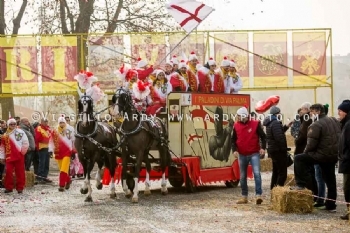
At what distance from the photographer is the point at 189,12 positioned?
2067 centimetres

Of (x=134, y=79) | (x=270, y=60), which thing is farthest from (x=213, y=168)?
(x=270, y=60)

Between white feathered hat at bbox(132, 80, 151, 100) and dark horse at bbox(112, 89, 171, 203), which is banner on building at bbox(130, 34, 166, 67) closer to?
dark horse at bbox(112, 89, 171, 203)

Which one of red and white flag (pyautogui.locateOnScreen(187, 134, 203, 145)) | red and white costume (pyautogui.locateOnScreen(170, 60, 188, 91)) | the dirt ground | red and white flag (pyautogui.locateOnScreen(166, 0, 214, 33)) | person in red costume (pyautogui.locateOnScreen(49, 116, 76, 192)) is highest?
red and white flag (pyautogui.locateOnScreen(166, 0, 214, 33))

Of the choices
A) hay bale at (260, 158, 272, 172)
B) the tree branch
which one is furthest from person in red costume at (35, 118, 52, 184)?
the tree branch

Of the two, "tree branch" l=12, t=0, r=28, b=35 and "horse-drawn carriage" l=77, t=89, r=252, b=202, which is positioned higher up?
"tree branch" l=12, t=0, r=28, b=35

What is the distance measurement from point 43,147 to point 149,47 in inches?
174

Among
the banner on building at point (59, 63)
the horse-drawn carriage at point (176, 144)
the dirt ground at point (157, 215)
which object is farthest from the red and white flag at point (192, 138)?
→ the banner on building at point (59, 63)

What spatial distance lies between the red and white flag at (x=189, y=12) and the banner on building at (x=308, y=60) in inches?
208

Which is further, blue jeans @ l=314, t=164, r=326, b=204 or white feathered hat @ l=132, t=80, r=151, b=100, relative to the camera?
white feathered hat @ l=132, t=80, r=151, b=100

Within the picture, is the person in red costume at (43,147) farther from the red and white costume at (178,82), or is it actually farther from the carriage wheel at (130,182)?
the carriage wheel at (130,182)

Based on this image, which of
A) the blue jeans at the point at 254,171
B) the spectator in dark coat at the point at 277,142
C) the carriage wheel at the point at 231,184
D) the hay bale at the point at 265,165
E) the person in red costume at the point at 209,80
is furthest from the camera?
the hay bale at the point at 265,165

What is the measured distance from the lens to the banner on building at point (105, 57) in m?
24.9

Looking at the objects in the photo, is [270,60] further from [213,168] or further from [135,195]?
[135,195]

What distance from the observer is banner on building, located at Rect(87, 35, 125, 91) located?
81.6 ft
